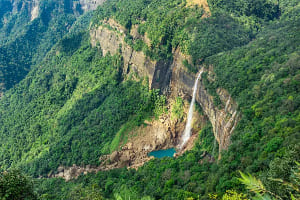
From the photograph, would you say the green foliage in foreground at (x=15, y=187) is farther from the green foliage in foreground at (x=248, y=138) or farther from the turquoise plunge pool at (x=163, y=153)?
the turquoise plunge pool at (x=163, y=153)

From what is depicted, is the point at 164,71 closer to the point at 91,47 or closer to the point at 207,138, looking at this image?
the point at 207,138

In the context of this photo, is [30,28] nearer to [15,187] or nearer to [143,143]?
[143,143]

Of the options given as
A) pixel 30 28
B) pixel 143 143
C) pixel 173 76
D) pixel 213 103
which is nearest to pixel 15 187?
pixel 213 103

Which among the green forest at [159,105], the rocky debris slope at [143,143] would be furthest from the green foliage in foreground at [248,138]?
the rocky debris slope at [143,143]

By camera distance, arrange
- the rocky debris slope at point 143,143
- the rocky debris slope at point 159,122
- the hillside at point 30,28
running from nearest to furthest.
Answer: the rocky debris slope at point 159,122
the rocky debris slope at point 143,143
the hillside at point 30,28

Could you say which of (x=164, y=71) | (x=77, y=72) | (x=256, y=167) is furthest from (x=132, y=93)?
(x=256, y=167)

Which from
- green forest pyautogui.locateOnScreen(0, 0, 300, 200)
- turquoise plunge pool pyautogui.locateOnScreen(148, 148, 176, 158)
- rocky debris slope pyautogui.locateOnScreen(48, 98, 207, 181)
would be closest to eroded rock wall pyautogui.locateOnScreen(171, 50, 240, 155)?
green forest pyautogui.locateOnScreen(0, 0, 300, 200)

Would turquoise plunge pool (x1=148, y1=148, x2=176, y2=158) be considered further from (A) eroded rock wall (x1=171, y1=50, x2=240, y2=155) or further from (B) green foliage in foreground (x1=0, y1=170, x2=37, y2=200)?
(B) green foliage in foreground (x1=0, y1=170, x2=37, y2=200)

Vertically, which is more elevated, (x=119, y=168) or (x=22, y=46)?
(x=22, y=46)
